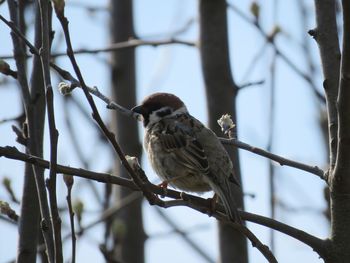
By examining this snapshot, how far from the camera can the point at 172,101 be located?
15.7 feet

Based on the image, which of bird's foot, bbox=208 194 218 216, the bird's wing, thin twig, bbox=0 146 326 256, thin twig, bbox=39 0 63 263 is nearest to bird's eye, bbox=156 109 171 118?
the bird's wing

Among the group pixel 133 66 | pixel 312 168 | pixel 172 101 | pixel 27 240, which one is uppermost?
pixel 133 66

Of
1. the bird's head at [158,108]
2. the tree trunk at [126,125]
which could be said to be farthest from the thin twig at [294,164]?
the tree trunk at [126,125]

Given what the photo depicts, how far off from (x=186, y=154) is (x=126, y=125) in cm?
175

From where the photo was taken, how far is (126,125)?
226 inches

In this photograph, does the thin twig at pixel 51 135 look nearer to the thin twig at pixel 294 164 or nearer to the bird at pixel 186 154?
the thin twig at pixel 294 164

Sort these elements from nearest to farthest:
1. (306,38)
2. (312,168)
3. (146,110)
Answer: (312,168), (146,110), (306,38)

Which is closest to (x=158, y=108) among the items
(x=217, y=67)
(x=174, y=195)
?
(x=217, y=67)

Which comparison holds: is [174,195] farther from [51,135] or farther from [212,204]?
[51,135]

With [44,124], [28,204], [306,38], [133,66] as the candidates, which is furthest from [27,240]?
[306,38]

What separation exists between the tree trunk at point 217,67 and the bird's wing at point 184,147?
183mm

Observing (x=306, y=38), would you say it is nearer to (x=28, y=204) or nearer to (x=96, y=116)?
(x=28, y=204)

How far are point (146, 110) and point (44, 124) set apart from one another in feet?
4.81

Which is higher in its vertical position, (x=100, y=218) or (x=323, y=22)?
(x=323, y=22)
